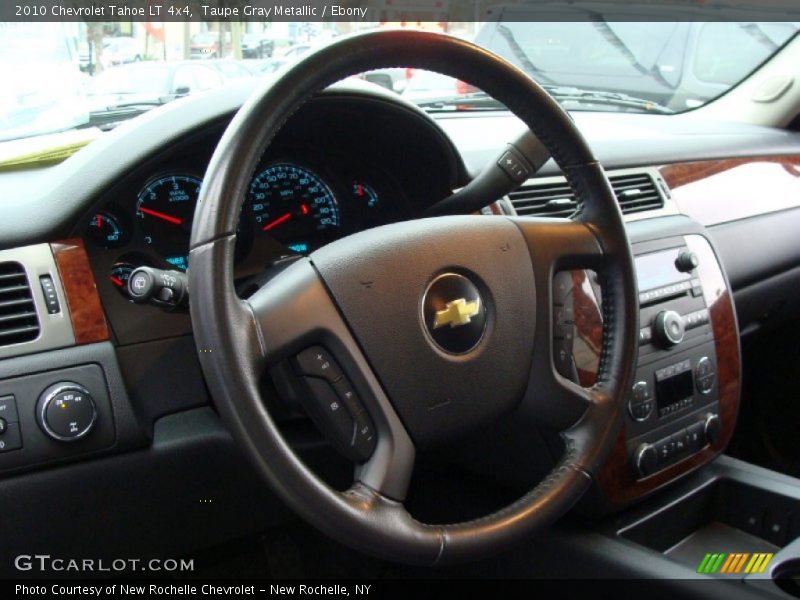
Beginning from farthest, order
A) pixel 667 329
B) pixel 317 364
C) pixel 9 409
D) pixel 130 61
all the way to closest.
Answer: pixel 667 329, pixel 130 61, pixel 9 409, pixel 317 364

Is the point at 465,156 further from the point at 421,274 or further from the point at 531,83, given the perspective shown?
the point at 421,274

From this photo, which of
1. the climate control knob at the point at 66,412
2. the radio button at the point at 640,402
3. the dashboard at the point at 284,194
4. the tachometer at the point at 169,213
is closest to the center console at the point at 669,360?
Answer: the radio button at the point at 640,402

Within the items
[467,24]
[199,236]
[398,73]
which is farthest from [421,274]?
[467,24]

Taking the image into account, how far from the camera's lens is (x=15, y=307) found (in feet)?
4.37

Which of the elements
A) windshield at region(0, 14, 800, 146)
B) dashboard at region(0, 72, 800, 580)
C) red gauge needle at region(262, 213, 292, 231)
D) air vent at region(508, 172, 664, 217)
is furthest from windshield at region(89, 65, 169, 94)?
air vent at region(508, 172, 664, 217)

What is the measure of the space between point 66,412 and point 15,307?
181mm

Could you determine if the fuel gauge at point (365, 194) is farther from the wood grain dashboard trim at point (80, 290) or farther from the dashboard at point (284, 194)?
the wood grain dashboard trim at point (80, 290)

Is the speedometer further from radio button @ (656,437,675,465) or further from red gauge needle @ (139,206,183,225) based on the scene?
radio button @ (656,437,675,465)

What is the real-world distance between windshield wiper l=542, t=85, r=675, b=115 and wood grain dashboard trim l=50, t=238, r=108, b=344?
1.72 metres

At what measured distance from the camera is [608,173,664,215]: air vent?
202cm

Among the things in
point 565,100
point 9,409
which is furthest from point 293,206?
point 565,100

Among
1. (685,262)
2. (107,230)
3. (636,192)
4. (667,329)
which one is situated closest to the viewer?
(107,230)

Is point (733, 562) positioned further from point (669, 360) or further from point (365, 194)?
point (365, 194)

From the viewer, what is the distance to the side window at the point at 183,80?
1.61 m
